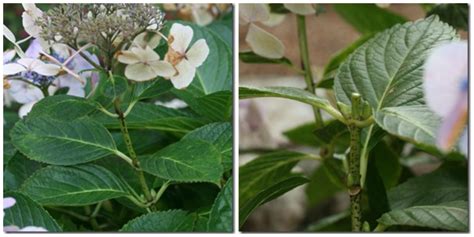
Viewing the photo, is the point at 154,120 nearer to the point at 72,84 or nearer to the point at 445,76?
the point at 72,84

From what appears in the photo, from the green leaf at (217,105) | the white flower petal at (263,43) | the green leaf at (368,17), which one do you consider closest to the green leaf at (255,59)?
the white flower petal at (263,43)

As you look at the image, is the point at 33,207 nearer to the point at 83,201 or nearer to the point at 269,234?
the point at 83,201

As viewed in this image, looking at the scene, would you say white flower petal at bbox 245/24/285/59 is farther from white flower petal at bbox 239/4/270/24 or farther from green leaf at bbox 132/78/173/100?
green leaf at bbox 132/78/173/100

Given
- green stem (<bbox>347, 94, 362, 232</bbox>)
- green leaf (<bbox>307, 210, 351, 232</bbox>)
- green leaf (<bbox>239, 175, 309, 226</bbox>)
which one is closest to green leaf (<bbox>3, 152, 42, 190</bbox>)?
green leaf (<bbox>239, 175, 309, 226</bbox>)

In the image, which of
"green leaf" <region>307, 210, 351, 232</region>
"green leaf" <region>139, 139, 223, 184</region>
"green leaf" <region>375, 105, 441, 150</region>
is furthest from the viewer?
"green leaf" <region>307, 210, 351, 232</region>

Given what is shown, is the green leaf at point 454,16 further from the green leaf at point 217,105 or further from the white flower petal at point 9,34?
the white flower petal at point 9,34

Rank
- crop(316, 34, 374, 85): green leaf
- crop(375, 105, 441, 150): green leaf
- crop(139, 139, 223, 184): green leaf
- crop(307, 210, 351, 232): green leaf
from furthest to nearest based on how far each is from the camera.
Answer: crop(307, 210, 351, 232): green leaf, crop(316, 34, 374, 85): green leaf, crop(139, 139, 223, 184): green leaf, crop(375, 105, 441, 150): green leaf
